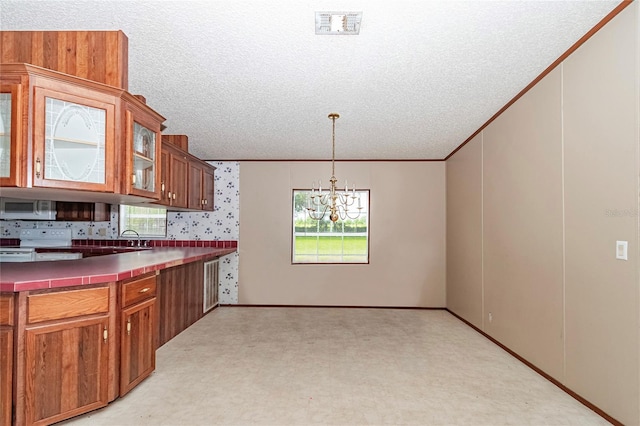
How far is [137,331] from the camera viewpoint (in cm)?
259

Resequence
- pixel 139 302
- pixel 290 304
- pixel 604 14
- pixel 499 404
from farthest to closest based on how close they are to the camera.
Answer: pixel 290 304 < pixel 139 302 < pixel 499 404 < pixel 604 14

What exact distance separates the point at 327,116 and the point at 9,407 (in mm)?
3330

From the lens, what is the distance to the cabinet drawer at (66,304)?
2.03m

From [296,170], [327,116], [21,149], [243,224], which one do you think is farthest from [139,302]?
[296,170]

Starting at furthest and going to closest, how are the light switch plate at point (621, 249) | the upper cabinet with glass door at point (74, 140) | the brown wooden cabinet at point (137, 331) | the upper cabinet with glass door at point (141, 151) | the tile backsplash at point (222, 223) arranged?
the tile backsplash at point (222, 223)
the upper cabinet with glass door at point (141, 151)
the brown wooden cabinet at point (137, 331)
the upper cabinet with glass door at point (74, 140)
the light switch plate at point (621, 249)

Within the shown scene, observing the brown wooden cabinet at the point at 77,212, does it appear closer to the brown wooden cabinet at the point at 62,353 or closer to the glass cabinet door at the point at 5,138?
the glass cabinet door at the point at 5,138

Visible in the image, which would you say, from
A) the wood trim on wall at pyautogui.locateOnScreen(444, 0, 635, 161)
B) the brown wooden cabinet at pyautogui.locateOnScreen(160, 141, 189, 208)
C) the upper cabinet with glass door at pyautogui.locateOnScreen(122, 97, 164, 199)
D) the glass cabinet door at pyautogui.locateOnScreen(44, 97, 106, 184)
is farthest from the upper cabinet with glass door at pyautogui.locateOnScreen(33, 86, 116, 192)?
the wood trim on wall at pyautogui.locateOnScreen(444, 0, 635, 161)

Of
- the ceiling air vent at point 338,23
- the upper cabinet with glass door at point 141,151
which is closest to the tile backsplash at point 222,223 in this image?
the upper cabinet with glass door at point 141,151

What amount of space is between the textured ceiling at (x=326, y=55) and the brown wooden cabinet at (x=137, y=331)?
170cm

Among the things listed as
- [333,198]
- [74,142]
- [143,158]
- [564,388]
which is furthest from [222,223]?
[564,388]

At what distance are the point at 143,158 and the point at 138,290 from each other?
105 cm

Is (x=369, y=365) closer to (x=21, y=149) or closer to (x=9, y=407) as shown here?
(x=9, y=407)

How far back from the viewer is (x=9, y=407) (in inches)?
77.2

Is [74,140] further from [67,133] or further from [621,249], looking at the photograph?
[621,249]
